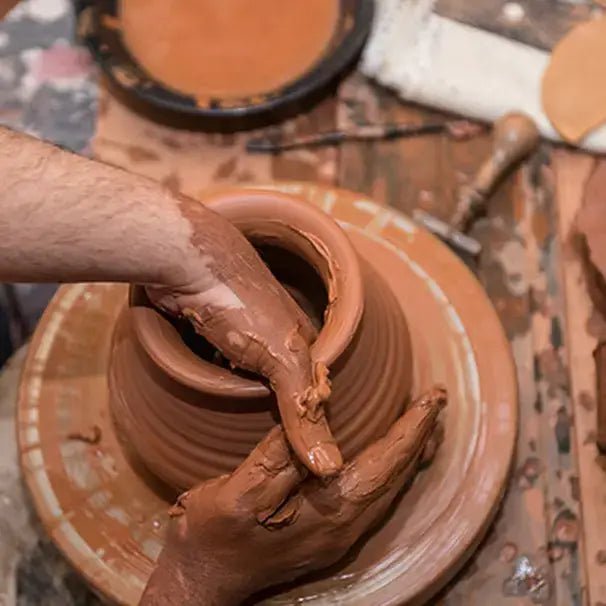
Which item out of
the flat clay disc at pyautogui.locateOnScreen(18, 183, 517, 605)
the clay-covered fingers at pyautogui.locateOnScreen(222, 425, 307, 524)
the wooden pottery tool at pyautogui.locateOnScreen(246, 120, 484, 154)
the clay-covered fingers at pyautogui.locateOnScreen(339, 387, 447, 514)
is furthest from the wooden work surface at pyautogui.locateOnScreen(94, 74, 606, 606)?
the clay-covered fingers at pyautogui.locateOnScreen(222, 425, 307, 524)

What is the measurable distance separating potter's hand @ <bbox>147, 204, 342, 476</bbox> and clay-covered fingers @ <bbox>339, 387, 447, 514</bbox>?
0.12 meters

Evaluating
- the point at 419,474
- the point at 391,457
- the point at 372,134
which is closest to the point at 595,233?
the point at 372,134

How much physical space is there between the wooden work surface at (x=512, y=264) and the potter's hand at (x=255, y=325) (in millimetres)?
461

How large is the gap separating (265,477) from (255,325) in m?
0.16

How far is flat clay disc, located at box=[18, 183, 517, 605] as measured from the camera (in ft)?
3.89

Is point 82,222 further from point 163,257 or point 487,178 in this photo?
point 487,178

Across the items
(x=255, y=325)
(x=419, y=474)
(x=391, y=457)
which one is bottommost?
Answer: (x=419, y=474)

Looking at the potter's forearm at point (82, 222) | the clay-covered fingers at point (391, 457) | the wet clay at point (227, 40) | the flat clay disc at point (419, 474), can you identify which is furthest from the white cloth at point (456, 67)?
the potter's forearm at point (82, 222)

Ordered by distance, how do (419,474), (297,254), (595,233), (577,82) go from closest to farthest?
(297,254) → (419,474) → (595,233) → (577,82)

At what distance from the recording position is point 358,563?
3.89 ft

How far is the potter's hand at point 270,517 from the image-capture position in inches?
39.3

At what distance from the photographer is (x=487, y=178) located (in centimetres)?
159

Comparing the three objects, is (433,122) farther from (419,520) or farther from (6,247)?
(6,247)

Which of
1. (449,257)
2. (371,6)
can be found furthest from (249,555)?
(371,6)
